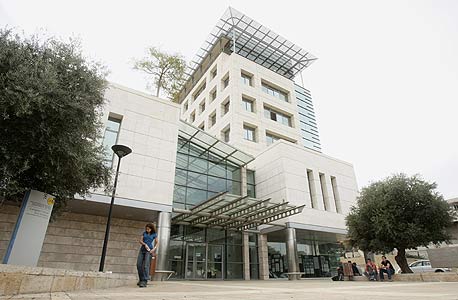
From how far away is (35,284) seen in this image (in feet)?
12.8

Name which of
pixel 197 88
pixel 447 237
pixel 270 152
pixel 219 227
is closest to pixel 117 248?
pixel 219 227

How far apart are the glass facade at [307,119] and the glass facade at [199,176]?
17.3 meters

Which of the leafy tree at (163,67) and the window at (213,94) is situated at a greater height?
the window at (213,94)

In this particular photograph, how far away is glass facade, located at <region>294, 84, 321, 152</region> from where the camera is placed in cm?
3409

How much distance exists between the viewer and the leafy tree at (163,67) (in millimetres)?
21828

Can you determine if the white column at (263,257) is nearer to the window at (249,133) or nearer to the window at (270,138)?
the window at (249,133)

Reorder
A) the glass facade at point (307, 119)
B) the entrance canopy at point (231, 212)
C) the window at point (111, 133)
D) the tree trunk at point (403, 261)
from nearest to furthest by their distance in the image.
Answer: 1. the window at point (111, 133)
2. the entrance canopy at point (231, 212)
3. the tree trunk at point (403, 261)
4. the glass facade at point (307, 119)

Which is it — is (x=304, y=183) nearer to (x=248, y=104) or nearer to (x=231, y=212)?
A: (x=231, y=212)

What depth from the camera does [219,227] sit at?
651 inches

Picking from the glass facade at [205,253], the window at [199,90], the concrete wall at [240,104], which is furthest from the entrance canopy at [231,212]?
the window at [199,90]

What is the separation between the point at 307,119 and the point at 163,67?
69.8 feet

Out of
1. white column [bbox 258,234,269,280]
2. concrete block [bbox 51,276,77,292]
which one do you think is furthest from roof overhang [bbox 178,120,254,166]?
concrete block [bbox 51,276,77,292]

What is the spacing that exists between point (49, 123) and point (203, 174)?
464 inches

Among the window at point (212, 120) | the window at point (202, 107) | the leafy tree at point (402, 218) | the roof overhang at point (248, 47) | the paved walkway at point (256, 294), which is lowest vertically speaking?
the paved walkway at point (256, 294)
